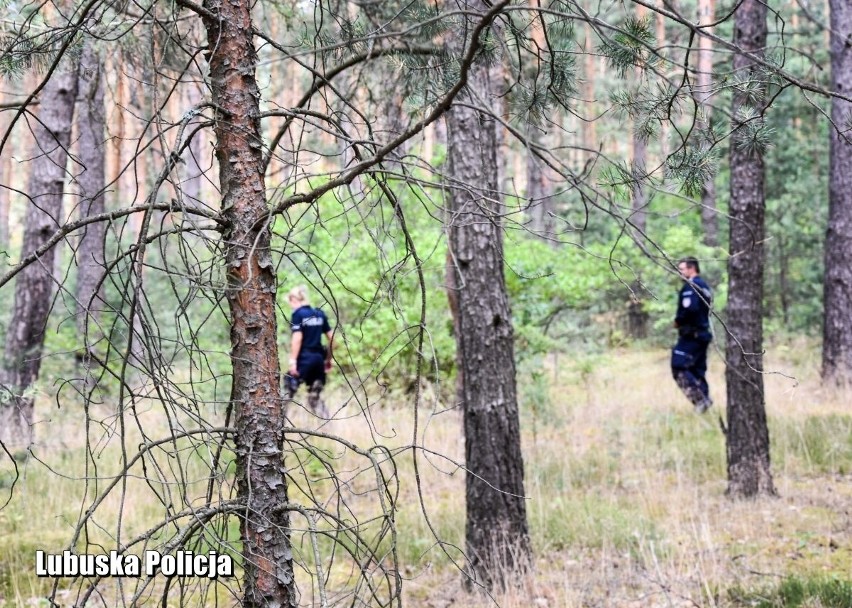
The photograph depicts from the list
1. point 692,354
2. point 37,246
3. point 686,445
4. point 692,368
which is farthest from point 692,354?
point 37,246

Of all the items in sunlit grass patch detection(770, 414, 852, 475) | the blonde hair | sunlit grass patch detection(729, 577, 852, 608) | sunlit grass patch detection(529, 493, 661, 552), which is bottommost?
sunlit grass patch detection(729, 577, 852, 608)

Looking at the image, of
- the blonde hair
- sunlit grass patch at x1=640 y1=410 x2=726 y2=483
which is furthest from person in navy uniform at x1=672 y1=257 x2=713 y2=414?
the blonde hair

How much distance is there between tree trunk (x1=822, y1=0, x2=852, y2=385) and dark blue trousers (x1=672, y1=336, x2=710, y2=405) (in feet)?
8.77

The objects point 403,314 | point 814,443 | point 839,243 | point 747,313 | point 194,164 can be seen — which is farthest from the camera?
point 194,164

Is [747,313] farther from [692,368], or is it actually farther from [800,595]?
[692,368]

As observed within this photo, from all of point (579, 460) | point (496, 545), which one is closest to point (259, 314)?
point (496, 545)

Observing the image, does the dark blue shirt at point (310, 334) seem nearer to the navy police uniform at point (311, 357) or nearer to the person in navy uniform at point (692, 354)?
the navy police uniform at point (311, 357)

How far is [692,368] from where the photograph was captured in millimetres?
9844

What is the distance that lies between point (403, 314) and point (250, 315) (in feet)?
2.46

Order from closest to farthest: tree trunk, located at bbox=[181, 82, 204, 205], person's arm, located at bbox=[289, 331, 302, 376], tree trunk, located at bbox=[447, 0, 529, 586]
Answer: tree trunk, located at bbox=[181, 82, 204, 205]
tree trunk, located at bbox=[447, 0, 529, 586]
person's arm, located at bbox=[289, 331, 302, 376]

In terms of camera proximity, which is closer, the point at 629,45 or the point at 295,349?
the point at 629,45

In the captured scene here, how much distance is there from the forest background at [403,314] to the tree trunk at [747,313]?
0.13 ft

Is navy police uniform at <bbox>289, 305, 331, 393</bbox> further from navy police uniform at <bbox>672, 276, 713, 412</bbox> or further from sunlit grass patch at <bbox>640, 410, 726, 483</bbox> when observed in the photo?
navy police uniform at <bbox>672, 276, 713, 412</bbox>

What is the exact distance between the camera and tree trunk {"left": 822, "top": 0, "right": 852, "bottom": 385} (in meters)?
10.9
